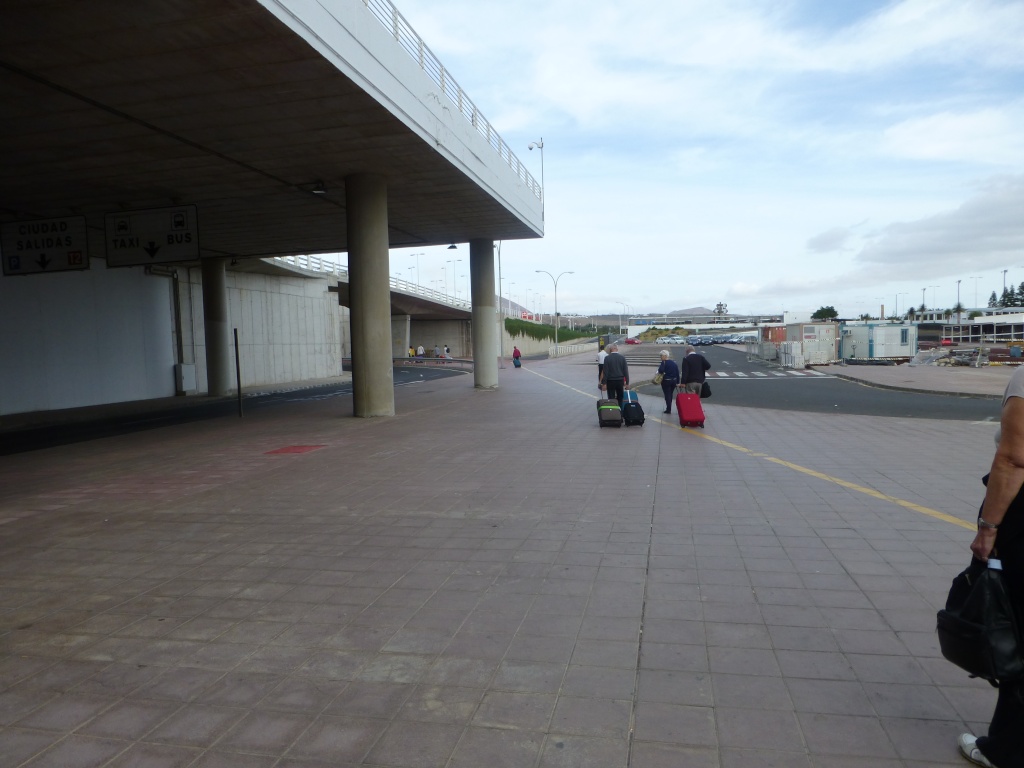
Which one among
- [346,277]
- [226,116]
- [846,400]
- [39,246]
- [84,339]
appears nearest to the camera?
[226,116]

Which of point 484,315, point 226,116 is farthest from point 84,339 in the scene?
point 226,116

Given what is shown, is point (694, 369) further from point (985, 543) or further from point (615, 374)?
point (985, 543)

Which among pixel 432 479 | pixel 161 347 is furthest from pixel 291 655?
pixel 161 347

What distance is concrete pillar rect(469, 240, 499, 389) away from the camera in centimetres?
2783

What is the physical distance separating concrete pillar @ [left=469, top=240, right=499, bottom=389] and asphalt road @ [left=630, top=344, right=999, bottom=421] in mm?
6089

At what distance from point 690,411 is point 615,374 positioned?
1.68 meters

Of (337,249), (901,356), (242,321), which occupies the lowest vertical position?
(901,356)

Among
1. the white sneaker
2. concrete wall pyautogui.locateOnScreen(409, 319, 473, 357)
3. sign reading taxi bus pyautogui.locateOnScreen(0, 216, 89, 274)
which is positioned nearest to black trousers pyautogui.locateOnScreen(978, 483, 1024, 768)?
the white sneaker

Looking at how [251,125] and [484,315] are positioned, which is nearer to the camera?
[251,125]

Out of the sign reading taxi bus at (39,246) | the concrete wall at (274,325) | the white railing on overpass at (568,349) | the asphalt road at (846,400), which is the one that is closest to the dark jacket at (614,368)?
the asphalt road at (846,400)

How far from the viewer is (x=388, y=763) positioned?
2.91 m

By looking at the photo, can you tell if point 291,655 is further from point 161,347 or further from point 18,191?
point 161,347

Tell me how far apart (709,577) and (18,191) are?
19852 millimetres

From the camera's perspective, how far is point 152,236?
1638 cm
